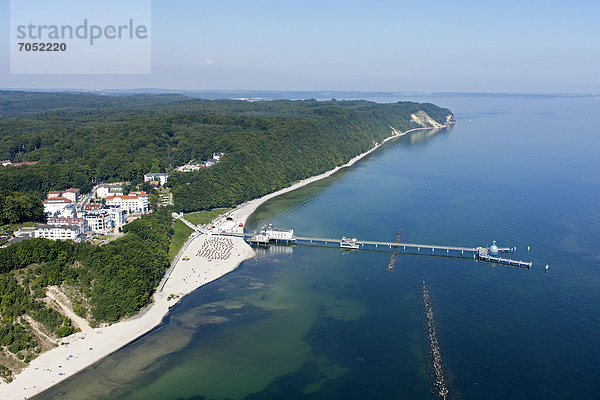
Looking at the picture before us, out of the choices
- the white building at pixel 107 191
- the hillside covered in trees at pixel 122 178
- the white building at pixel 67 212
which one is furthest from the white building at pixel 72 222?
the white building at pixel 107 191

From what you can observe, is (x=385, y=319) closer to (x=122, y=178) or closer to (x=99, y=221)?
(x=99, y=221)

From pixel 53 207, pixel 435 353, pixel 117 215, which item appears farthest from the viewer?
pixel 53 207

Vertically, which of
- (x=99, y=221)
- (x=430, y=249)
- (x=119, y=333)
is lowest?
(x=119, y=333)

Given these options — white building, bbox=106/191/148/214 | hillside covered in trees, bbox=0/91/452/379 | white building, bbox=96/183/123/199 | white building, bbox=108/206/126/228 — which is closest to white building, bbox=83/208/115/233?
white building, bbox=108/206/126/228

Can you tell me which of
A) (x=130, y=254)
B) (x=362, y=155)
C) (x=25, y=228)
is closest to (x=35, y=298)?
(x=130, y=254)

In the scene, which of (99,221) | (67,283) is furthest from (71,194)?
(67,283)

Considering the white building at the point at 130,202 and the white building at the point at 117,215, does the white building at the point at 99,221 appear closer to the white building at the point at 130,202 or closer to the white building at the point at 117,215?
the white building at the point at 117,215

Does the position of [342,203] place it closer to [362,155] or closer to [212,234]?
[212,234]
